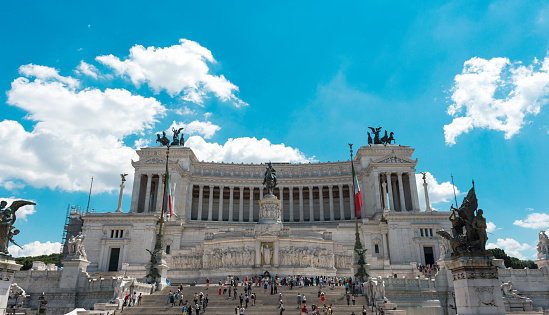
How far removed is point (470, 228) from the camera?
1772 centimetres

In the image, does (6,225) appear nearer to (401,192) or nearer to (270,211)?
(270,211)

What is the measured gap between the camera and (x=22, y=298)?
130 feet

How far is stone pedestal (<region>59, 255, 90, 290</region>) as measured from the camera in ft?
131

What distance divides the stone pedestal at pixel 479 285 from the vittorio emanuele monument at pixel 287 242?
43 millimetres

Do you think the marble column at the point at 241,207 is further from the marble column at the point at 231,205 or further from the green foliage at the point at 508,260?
the green foliage at the point at 508,260

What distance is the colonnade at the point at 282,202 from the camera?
85312 mm

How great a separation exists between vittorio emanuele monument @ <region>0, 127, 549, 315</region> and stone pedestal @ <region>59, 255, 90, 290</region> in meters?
0.10

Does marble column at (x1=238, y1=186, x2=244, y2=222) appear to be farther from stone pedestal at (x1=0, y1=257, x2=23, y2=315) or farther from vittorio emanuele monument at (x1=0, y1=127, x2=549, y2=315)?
stone pedestal at (x1=0, y1=257, x2=23, y2=315)

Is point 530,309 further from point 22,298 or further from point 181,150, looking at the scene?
point 181,150

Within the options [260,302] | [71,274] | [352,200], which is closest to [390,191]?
[352,200]

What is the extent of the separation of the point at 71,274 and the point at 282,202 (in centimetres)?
5442

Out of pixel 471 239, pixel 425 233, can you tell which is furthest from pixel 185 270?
pixel 471 239

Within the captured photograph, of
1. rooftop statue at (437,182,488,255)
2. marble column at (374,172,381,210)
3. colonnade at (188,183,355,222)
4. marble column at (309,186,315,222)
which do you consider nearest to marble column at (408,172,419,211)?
marble column at (374,172,381,210)

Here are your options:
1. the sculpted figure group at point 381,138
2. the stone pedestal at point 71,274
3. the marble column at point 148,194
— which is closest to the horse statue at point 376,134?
the sculpted figure group at point 381,138
